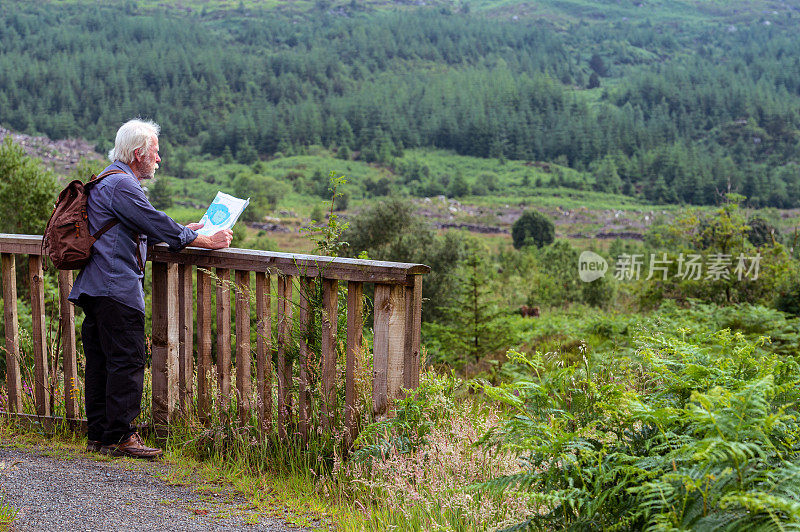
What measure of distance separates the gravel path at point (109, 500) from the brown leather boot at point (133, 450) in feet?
0.20

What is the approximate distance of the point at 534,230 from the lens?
82250 millimetres

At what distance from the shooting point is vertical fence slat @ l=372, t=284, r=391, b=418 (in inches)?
147

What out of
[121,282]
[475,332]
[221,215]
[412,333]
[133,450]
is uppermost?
[221,215]

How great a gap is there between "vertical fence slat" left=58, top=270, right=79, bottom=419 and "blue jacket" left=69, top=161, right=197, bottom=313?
0.60 metres

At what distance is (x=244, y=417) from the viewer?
416cm

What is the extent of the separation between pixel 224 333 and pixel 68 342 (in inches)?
43.2

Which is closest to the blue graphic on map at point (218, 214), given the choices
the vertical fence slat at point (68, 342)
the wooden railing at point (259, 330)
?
A: the wooden railing at point (259, 330)

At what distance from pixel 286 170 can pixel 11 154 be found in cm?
10202

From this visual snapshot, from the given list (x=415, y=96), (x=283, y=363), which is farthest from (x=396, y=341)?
(x=415, y=96)

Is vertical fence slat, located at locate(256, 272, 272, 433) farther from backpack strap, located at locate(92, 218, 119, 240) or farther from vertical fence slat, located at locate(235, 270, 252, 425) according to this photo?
backpack strap, located at locate(92, 218, 119, 240)

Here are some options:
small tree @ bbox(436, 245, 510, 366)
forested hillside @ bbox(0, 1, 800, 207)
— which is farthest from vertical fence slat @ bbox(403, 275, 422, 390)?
forested hillside @ bbox(0, 1, 800, 207)

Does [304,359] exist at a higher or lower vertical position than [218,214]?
lower

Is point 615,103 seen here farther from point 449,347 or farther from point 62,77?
point 449,347

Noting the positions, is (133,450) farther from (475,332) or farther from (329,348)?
(475,332)
